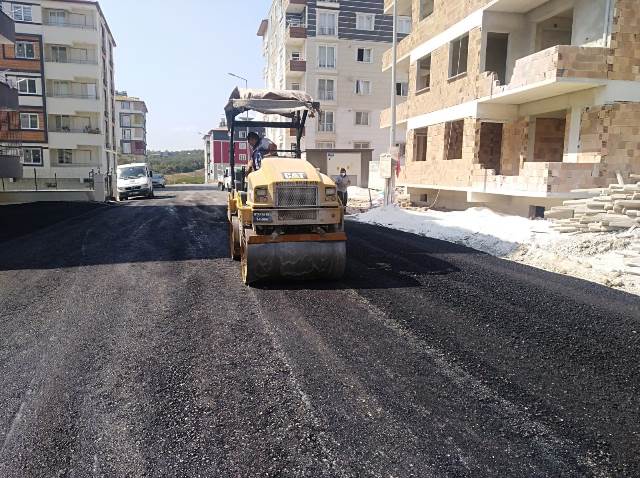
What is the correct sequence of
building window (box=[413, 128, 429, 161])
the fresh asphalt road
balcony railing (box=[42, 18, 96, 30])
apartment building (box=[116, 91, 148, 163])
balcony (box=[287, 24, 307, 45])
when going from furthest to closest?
apartment building (box=[116, 91, 148, 163]), balcony (box=[287, 24, 307, 45]), balcony railing (box=[42, 18, 96, 30]), building window (box=[413, 128, 429, 161]), the fresh asphalt road

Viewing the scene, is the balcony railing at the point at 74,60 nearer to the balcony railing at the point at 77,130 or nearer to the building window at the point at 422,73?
the balcony railing at the point at 77,130

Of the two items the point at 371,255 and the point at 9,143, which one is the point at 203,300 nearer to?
the point at 371,255

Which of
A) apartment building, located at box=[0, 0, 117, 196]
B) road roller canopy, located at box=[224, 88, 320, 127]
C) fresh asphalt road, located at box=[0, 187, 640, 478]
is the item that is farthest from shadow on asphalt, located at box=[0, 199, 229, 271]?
apartment building, located at box=[0, 0, 117, 196]

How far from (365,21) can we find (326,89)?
683 cm

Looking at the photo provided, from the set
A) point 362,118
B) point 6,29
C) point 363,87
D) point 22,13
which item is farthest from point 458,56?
point 22,13

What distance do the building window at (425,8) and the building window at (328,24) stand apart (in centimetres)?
2232

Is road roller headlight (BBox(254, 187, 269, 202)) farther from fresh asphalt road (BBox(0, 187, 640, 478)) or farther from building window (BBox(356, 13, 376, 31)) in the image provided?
building window (BBox(356, 13, 376, 31))

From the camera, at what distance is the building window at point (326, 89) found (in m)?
44.8

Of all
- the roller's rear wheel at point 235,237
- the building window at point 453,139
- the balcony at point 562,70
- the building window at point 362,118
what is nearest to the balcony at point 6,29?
the building window at point 453,139

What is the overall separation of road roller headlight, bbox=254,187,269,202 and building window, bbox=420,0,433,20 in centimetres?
1947

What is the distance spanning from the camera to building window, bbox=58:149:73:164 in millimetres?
45438

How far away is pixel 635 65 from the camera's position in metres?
13.2

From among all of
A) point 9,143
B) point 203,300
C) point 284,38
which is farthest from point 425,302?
point 284,38

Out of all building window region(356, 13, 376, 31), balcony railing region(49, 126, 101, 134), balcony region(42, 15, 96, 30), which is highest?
building window region(356, 13, 376, 31)
